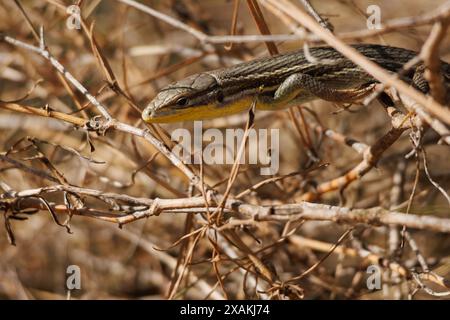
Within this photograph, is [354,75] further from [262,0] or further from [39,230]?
[39,230]

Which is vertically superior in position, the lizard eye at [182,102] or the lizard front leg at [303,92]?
the lizard eye at [182,102]

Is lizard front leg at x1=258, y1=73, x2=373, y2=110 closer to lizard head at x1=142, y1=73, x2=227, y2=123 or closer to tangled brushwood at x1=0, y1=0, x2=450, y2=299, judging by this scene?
tangled brushwood at x1=0, y1=0, x2=450, y2=299

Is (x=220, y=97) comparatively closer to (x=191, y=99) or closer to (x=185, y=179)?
(x=191, y=99)

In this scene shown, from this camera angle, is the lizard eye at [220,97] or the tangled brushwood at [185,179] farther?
the lizard eye at [220,97]

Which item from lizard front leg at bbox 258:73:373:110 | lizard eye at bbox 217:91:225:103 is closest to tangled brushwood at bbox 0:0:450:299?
lizard front leg at bbox 258:73:373:110

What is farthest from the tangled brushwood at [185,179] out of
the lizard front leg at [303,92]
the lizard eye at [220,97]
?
the lizard eye at [220,97]

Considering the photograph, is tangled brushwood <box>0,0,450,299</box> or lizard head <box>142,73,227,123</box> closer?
tangled brushwood <box>0,0,450,299</box>

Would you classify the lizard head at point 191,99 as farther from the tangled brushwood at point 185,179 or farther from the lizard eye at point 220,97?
the tangled brushwood at point 185,179

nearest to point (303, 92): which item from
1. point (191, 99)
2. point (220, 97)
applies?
point (220, 97)
